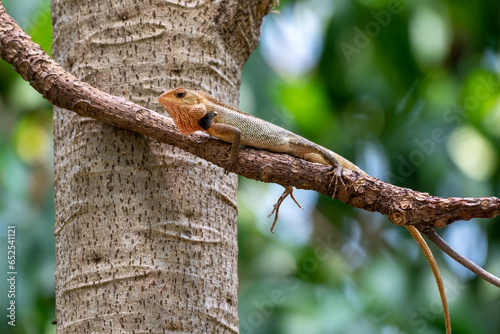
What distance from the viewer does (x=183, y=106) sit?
12.1 ft

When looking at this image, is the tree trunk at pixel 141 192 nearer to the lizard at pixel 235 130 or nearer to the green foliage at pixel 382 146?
the lizard at pixel 235 130

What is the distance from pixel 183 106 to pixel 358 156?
23.2ft

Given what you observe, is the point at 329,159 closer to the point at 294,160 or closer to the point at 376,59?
the point at 294,160

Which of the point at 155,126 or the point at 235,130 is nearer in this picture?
the point at 155,126

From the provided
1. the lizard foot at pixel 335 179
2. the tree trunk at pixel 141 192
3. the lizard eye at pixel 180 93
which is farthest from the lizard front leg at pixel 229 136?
the lizard foot at pixel 335 179

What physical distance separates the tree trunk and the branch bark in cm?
18

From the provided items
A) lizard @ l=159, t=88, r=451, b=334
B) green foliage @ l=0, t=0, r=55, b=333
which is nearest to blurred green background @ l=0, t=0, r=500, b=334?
green foliage @ l=0, t=0, r=55, b=333

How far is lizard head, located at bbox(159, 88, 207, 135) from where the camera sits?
12.0 ft

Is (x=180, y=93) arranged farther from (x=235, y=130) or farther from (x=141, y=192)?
(x=141, y=192)

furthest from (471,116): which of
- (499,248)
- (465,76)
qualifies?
(499,248)

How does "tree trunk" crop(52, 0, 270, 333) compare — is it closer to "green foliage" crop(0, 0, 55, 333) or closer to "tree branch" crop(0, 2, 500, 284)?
"tree branch" crop(0, 2, 500, 284)

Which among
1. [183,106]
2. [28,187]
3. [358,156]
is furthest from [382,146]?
[183,106]

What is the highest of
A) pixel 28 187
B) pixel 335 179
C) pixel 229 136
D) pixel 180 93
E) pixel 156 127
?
pixel 28 187

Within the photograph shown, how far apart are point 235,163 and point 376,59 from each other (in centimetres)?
793
